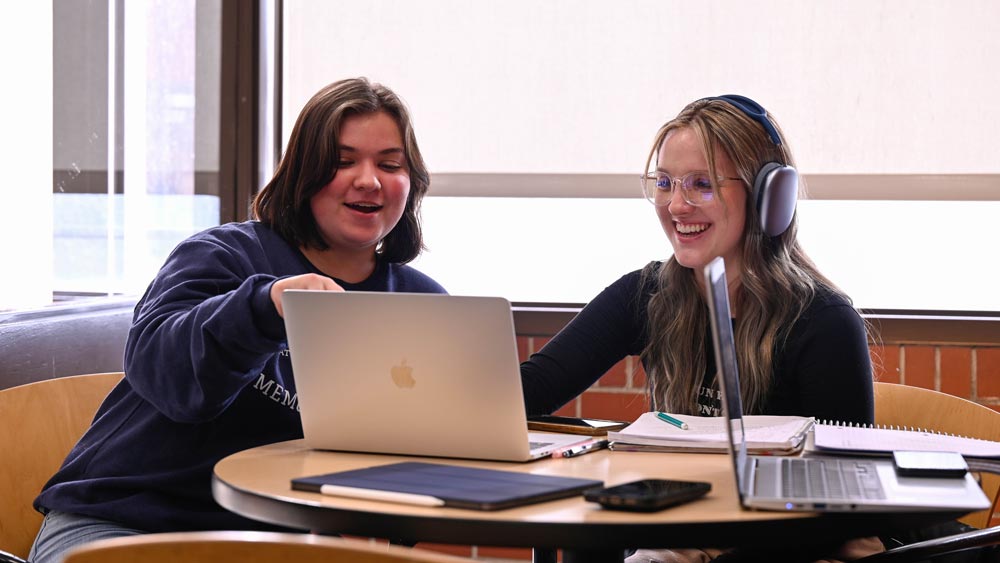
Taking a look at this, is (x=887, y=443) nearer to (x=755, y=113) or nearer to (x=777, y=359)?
(x=777, y=359)

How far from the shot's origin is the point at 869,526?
118 centimetres

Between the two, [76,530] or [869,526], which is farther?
[76,530]

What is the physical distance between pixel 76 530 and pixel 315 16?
1.90m

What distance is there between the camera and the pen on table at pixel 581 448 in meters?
1.55

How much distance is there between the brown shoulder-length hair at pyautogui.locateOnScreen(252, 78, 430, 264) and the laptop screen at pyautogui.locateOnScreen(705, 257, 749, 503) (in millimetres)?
894

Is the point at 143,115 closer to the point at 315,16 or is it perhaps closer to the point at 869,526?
the point at 315,16

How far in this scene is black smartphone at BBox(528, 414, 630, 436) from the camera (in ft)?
5.68

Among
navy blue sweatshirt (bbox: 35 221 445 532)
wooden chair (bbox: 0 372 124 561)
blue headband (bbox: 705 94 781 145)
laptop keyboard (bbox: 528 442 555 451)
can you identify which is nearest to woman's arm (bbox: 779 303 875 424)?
blue headband (bbox: 705 94 781 145)

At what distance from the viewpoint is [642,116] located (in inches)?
118

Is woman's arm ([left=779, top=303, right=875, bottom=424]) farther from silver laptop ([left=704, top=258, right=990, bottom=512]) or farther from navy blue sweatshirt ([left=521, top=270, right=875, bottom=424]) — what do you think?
silver laptop ([left=704, top=258, right=990, bottom=512])

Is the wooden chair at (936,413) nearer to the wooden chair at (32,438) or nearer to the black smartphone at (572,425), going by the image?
the black smartphone at (572,425)

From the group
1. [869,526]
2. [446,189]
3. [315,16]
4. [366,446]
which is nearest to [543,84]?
[446,189]

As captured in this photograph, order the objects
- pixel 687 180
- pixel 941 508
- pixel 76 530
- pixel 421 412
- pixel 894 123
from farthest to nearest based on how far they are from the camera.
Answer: pixel 894 123 → pixel 687 180 → pixel 76 530 → pixel 421 412 → pixel 941 508

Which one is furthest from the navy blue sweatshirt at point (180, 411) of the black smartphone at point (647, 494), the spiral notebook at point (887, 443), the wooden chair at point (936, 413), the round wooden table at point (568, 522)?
the wooden chair at point (936, 413)
